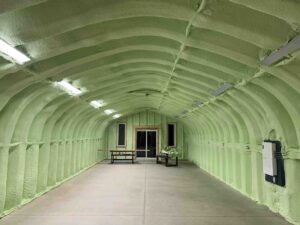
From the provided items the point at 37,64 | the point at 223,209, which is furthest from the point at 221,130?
the point at 37,64

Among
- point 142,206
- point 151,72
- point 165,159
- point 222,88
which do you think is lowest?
point 142,206

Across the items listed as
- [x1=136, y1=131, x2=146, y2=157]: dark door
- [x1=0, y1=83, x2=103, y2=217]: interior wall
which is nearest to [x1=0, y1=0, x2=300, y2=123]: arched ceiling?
[x1=0, y1=83, x2=103, y2=217]: interior wall

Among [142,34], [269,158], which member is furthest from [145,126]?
[142,34]

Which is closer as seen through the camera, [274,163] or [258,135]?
[274,163]

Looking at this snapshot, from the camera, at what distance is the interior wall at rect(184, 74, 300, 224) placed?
4777mm

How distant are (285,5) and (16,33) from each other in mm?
2756

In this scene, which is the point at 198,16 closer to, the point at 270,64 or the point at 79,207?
the point at 270,64

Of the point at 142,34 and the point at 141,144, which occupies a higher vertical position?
the point at 142,34

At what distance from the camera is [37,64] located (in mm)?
4523

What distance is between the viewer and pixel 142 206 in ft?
20.3

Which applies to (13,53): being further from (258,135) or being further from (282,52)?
(258,135)

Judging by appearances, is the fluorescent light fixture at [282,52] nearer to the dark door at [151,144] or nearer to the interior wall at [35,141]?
the interior wall at [35,141]

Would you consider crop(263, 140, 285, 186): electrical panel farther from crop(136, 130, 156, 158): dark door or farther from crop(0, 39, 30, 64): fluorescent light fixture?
crop(136, 130, 156, 158): dark door

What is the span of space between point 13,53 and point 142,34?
5.54 feet
